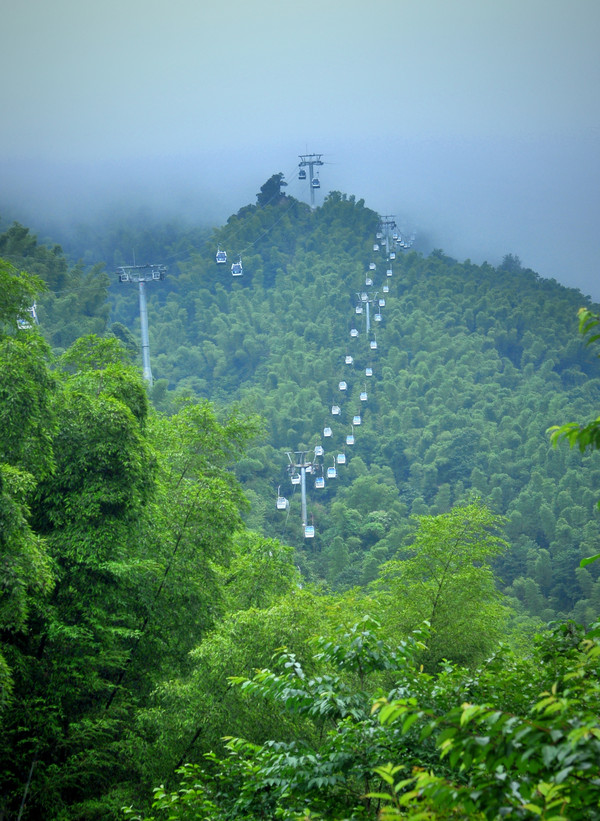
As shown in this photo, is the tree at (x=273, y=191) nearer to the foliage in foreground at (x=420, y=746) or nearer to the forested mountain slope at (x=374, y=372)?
the forested mountain slope at (x=374, y=372)

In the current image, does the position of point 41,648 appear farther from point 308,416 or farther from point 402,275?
point 402,275

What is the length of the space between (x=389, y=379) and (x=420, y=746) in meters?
67.7

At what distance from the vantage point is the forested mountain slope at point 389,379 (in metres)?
50.3

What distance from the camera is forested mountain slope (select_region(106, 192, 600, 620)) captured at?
5031 cm

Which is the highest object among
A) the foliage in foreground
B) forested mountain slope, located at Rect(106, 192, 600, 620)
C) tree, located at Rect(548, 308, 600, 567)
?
tree, located at Rect(548, 308, 600, 567)

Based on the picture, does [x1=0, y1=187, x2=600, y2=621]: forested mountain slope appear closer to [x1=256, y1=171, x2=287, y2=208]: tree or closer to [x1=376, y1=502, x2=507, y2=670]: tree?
[x1=256, y1=171, x2=287, y2=208]: tree

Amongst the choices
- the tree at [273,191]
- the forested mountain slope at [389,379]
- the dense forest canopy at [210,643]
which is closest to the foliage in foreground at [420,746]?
the dense forest canopy at [210,643]

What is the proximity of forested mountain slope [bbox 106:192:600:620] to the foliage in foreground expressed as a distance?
35838 mm

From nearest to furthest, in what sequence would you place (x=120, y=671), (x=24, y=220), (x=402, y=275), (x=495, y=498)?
(x=120, y=671)
(x=495, y=498)
(x=402, y=275)
(x=24, y=220)

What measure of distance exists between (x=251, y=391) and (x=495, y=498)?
21.6 metres

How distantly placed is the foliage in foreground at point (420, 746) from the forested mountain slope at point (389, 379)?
35.8 metres

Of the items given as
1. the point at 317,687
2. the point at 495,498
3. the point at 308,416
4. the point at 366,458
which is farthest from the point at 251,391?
the point at 317,687

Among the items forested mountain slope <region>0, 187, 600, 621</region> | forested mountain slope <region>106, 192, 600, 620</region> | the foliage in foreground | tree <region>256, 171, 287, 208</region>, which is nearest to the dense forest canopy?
the foliage in foreground

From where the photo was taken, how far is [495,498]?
186ft
